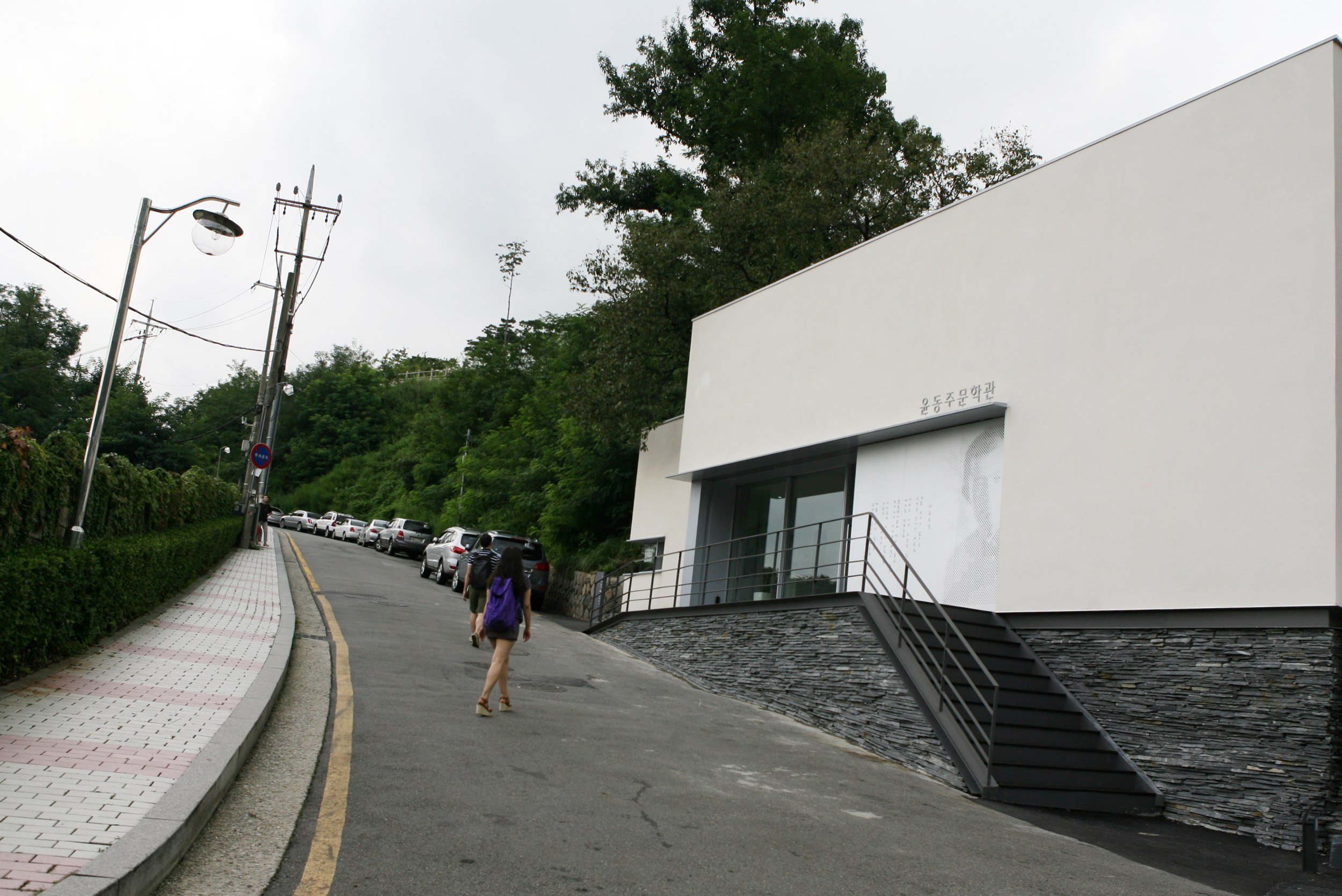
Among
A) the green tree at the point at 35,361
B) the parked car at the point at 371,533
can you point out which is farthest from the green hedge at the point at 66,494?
the green tree at the point at 35,361

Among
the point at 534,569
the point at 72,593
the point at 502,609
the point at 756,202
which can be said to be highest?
the point at 756,202

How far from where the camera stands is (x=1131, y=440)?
10281mm

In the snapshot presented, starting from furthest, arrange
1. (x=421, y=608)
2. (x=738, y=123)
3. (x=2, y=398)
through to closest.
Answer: (x=2, y=398) < (x=738, y=123) < (x=421, y=608)

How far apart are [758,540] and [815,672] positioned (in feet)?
17.2

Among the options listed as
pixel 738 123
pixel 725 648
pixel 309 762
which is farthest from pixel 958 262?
pixel 738 123

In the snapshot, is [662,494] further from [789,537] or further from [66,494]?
[66,494]

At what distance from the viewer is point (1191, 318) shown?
9.88 m

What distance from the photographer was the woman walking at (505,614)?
890 centimetres

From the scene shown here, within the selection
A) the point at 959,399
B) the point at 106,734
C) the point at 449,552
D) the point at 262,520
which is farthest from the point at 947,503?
the point at 262,520

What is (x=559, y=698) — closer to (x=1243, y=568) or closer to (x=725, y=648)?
(x=725, y=648)

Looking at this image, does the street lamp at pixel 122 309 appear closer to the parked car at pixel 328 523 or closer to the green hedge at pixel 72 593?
the green hedge at pixel 72 593

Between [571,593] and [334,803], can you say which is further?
[571,593]

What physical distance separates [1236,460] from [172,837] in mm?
9166

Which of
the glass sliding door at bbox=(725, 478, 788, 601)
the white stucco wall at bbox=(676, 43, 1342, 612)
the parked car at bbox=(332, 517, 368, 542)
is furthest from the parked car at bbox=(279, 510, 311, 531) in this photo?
the white stucco wall at bbox=(676, 43, 1342, 612)
